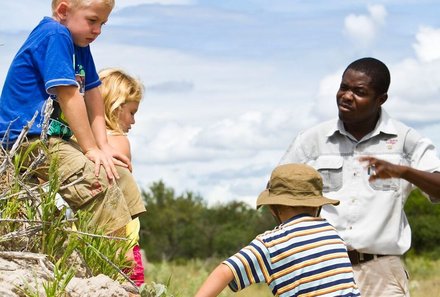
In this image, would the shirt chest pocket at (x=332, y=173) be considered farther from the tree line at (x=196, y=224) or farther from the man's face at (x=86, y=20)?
the tree line at (x=196, y=224)

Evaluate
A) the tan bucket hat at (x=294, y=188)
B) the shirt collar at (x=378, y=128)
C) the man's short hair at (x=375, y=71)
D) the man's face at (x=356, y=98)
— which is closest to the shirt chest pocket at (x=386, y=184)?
the shirt collar at (x=378, y=128)

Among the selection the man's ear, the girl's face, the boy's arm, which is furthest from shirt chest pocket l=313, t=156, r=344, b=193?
the man's ear

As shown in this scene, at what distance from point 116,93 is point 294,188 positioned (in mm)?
1964

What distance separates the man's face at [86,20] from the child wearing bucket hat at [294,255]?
1426 mm

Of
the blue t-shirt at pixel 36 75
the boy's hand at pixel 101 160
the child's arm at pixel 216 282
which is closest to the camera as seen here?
the child's arm at pixel 216 282

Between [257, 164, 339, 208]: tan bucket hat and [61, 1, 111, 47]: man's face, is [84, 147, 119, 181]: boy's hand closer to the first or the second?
[61, 1, 111, 47]: man's face

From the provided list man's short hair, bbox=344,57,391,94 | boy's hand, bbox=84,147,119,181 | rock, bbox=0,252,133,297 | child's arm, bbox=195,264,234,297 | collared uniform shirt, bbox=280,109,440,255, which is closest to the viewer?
child's arm, bbox=195,264,234,297

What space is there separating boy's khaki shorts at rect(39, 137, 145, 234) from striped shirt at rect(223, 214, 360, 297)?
3.31 ft

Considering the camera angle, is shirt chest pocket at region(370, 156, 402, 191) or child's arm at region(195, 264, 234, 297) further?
shirt chest pocket at region(370, 156, 402, 191)

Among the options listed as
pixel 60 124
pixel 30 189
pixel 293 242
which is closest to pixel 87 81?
pixel 60 124

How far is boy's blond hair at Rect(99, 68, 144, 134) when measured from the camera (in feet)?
22.5

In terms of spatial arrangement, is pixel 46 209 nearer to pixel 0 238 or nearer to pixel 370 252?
pixel 0 238

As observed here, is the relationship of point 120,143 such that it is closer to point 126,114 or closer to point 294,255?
point 126,114

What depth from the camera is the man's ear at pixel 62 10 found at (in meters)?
5.88
